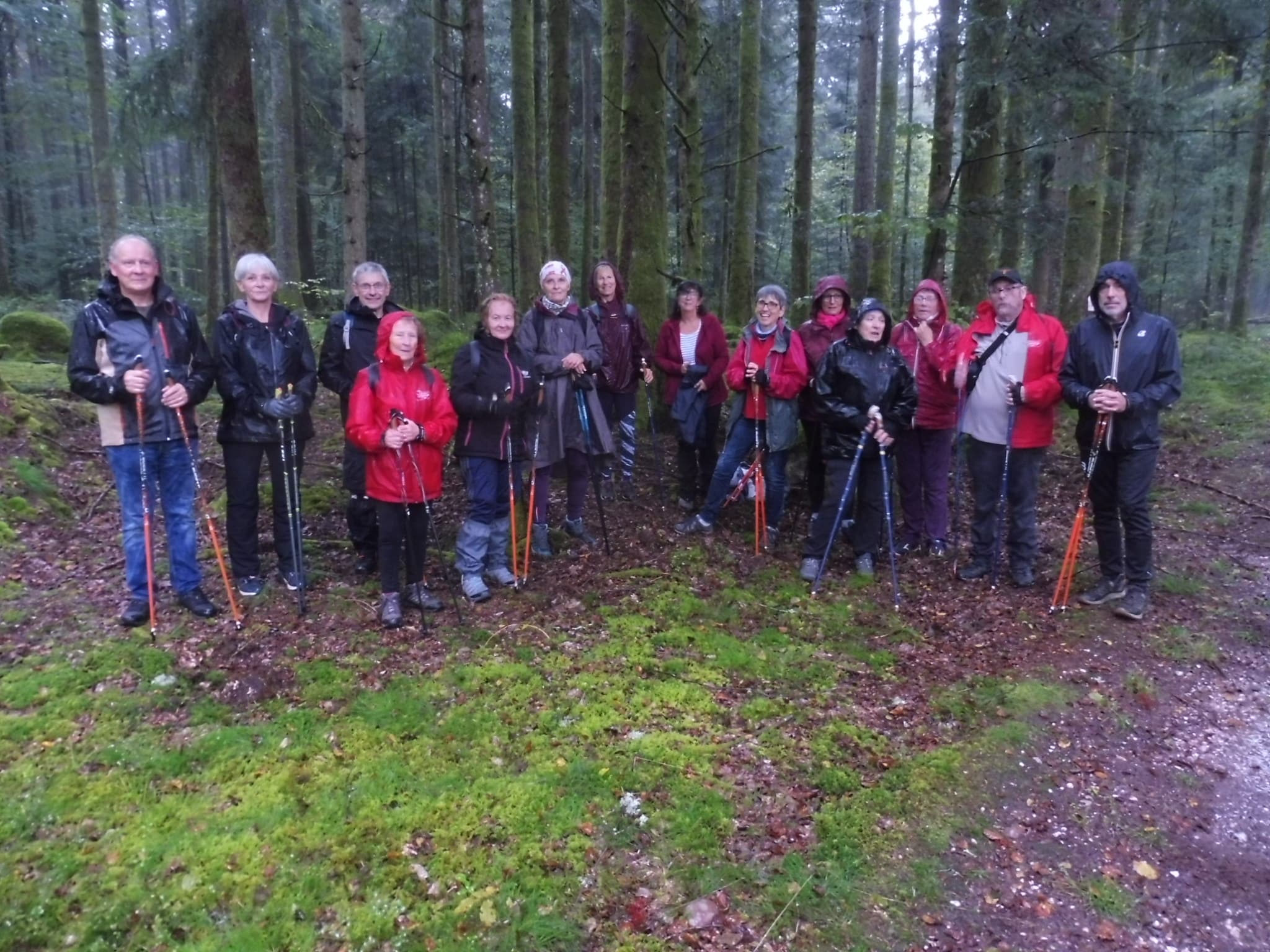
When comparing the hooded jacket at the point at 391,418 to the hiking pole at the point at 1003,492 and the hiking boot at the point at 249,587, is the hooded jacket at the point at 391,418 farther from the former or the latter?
the hiking pole at the point at 1003,492

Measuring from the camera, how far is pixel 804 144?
14.8 m

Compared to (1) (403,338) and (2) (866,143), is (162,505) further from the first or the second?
(2) (866,143)

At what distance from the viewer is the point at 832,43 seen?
→ 26281 millimetres

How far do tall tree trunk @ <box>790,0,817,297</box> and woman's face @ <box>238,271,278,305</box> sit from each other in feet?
36.2

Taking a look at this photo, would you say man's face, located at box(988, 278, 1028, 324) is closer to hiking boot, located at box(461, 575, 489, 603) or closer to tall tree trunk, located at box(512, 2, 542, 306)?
hiking boot, located at box(461, 575, 489, 603)

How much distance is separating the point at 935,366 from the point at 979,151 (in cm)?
543

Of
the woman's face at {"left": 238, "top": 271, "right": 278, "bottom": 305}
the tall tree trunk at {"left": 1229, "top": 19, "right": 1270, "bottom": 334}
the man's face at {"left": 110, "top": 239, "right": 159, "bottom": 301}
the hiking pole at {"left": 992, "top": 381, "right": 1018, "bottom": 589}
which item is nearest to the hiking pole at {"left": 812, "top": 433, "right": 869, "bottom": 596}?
the hiking pole at {"left": 992, "top": 381, "right": 1018, "bottom": 589}

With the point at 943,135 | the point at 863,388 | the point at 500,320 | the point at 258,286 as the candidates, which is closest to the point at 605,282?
the point at 500,320

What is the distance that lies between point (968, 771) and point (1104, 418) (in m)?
3.19

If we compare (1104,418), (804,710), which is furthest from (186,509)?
(1104,418)

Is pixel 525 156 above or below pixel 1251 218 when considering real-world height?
above

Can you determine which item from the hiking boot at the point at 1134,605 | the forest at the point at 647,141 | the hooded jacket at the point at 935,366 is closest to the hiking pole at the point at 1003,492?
the hooded jacket at the point at 935,366

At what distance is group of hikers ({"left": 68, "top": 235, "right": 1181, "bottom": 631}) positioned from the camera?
5492 mm

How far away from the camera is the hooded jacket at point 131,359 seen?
5098 mm
